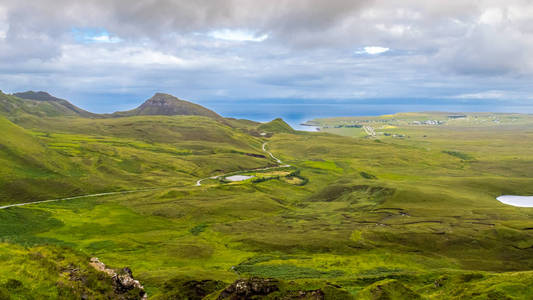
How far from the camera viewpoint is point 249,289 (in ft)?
134

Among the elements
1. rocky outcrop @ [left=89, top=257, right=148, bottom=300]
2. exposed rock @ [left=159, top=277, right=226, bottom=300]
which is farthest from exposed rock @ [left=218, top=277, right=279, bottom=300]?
rocky outcrop @ [left=89, top=257, right=148, bottom=300]

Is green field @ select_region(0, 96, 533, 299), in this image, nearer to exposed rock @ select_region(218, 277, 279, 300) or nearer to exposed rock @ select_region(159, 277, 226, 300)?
exposed rock @ select_region(159, 277, 226, 300)

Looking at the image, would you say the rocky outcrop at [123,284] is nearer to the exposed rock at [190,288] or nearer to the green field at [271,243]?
the green field at [271,243]

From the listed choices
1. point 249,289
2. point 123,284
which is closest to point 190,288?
point 123,284

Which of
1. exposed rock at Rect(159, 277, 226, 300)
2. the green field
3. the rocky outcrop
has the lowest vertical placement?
the green field

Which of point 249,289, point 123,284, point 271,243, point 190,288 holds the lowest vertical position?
point 271,243

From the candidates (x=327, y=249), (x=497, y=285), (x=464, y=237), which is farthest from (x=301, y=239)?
(x=497, y=285)

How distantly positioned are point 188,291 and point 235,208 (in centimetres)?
12744

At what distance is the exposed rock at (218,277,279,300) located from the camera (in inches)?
1601

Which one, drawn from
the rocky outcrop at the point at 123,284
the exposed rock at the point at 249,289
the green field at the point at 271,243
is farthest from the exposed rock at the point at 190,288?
the exposed rock at the point at 249,289

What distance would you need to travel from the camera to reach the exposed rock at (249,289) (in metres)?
40.7

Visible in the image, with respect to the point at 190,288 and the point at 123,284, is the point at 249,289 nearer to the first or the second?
the point at 190,288

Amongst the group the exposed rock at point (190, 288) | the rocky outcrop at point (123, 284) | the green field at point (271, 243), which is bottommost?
the green field at point (271, 243)

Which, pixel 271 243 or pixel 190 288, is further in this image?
pixel 271 243
